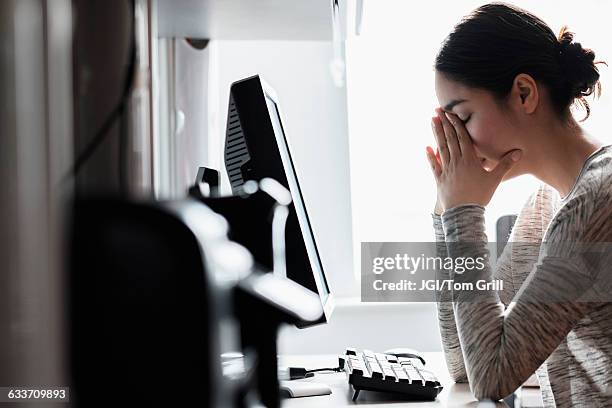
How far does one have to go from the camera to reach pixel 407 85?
1389mm

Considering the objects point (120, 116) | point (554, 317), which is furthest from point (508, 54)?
point (120, 116)

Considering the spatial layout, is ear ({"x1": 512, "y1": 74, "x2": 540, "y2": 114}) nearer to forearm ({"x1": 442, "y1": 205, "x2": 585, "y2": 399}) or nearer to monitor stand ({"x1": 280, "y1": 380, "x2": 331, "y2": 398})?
forearm ({"x1": 442, "y1": 205, "x2": 585, "y2": 399})

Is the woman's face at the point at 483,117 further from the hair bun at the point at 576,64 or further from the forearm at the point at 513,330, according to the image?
the forearm at the point at 513,330

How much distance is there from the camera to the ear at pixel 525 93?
0.86 m

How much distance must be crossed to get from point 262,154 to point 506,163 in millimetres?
356

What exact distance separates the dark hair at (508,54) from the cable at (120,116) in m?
0.61

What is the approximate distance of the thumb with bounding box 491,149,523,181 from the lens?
0.87 m

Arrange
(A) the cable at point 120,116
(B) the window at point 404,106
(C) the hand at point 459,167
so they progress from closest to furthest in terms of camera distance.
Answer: (A) the cable at point 120,116
(C) the hand at point 459,167
(B) the window at point 404,106

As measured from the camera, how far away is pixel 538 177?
3.08 feet

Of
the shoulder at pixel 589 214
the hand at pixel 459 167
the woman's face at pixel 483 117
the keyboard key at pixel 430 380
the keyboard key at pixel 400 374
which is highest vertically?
the woman's face at pixel 483 117

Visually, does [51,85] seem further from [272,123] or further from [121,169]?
[272,123]

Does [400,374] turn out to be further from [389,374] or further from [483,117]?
[483,117]

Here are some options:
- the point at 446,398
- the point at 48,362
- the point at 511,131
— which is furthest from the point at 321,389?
the point at 48,362

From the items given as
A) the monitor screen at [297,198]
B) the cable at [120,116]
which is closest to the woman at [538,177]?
the monitor screen at [297,198]
